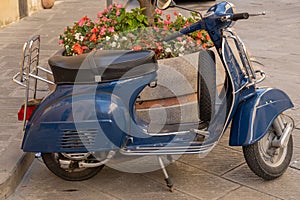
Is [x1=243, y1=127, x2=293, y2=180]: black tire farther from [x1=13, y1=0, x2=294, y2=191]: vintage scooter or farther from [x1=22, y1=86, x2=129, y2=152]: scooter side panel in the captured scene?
[x1=22, y1=86, x2=129, y2=152]: scooter side panel

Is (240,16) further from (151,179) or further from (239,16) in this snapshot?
(151,179)

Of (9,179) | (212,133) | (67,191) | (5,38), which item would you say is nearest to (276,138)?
(212,133)

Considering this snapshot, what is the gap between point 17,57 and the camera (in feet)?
25.2

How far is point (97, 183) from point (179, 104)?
0.90 m

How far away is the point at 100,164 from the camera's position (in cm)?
400

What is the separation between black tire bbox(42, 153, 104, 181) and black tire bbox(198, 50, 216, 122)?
870 mm

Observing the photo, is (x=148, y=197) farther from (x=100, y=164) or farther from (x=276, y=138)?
(x=276, y=138)

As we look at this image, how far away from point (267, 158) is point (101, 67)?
1.39m

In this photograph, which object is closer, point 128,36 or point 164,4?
point 164,4

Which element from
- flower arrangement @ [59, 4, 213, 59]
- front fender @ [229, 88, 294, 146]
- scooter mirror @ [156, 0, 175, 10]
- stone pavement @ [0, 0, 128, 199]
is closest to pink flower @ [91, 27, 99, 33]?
flower arrangement @ [59, 4, 213, 59]

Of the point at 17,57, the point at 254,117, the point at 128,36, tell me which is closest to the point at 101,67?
the point at 254,117

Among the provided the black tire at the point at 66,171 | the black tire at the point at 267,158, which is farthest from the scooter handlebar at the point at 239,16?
the black tire at the point at 66,171

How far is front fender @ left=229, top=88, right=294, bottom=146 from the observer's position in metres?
3.95

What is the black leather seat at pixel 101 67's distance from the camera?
3795mm
